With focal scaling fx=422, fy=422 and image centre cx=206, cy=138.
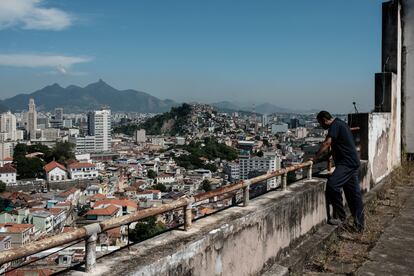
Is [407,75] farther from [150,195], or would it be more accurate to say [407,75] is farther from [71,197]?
[71,197]

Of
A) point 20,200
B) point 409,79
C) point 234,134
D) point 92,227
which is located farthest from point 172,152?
point 92,227

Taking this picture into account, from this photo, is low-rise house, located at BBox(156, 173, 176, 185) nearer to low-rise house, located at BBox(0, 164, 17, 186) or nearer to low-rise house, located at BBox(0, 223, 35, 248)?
low-rise house, located at BBox(0, 164, 17, 186)

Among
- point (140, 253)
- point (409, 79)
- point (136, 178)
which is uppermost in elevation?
point (409, 79)

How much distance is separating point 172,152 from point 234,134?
121 feet

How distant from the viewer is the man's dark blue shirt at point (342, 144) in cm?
345

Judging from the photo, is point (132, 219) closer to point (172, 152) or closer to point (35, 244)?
point (35, 244)

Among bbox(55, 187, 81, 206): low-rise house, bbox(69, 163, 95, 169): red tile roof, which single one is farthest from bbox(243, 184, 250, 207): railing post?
bbox(69, 163, 95, 169): red tile roof

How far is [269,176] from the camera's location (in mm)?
3000

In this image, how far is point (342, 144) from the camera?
3502 mm

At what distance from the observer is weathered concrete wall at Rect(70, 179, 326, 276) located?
1768 mm

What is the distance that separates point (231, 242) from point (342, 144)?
1626 mm

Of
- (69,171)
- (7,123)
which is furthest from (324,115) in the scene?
(7,123)

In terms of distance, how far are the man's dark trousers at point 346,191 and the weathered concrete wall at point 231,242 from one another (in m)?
0.17

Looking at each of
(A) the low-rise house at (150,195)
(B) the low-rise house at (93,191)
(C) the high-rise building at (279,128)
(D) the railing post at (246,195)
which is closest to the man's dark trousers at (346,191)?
(D) the railing post at (246,195)
